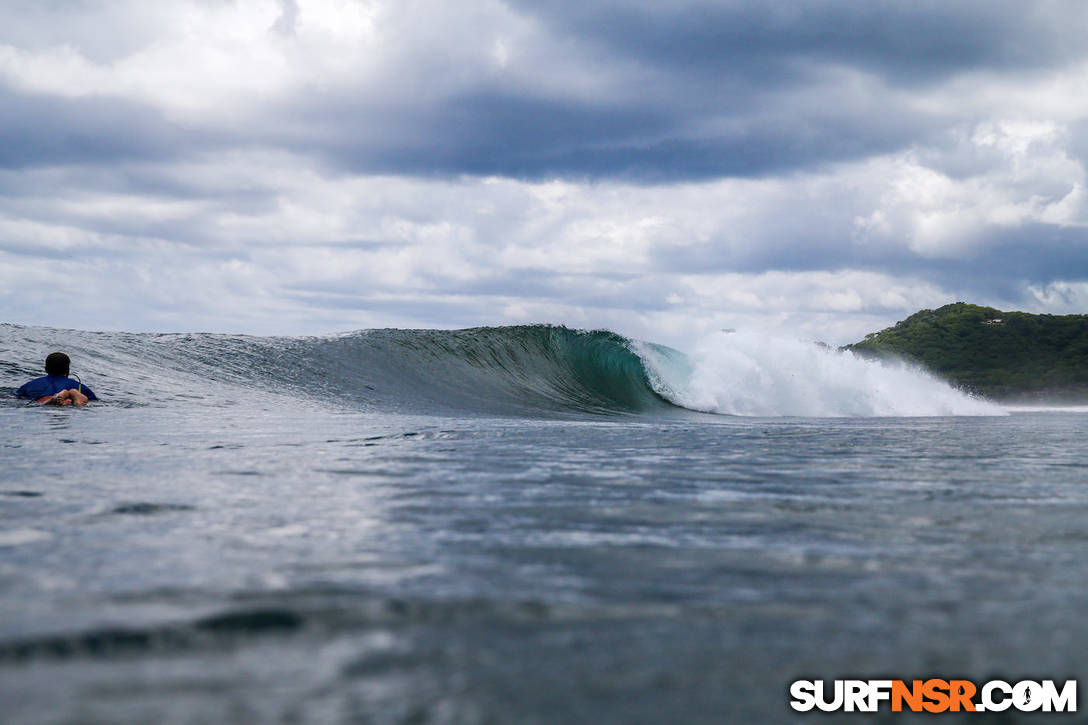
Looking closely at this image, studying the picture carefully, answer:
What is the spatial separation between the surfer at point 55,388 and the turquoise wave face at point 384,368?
962 mm

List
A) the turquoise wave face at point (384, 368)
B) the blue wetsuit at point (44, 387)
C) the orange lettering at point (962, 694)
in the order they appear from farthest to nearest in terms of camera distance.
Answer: the turquoise wave face at point (384, 368)
the blue wetsuit at point (44, 387)
the orange lettering at point (962, 694)

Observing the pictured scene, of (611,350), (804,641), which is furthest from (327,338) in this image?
(804,641)

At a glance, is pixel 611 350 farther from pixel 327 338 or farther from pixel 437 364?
pixel 327 338

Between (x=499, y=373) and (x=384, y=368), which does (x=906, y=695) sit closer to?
(x=384, y=368)

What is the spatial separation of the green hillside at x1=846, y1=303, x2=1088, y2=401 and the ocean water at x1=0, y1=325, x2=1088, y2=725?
58913 millimetres

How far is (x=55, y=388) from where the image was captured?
499 inches

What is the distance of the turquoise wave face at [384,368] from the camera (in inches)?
661

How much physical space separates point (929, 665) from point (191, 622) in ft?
6.45

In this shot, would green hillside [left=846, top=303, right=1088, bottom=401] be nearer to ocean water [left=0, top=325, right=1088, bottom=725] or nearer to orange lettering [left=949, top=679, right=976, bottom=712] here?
ocean water [left=0, top=325, right=1088, bottom=725]

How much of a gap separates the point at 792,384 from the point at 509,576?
23011 millimetres

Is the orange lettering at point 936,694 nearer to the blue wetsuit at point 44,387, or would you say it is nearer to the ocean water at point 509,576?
the ocean water at point 509,576

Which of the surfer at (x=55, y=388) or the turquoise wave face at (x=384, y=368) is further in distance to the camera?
the turquoise wave face at (x=384, y=368)

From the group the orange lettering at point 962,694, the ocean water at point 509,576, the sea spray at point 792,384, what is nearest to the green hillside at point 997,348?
the sea spray at point 792,384

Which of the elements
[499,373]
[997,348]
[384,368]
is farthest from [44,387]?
[997,348]
